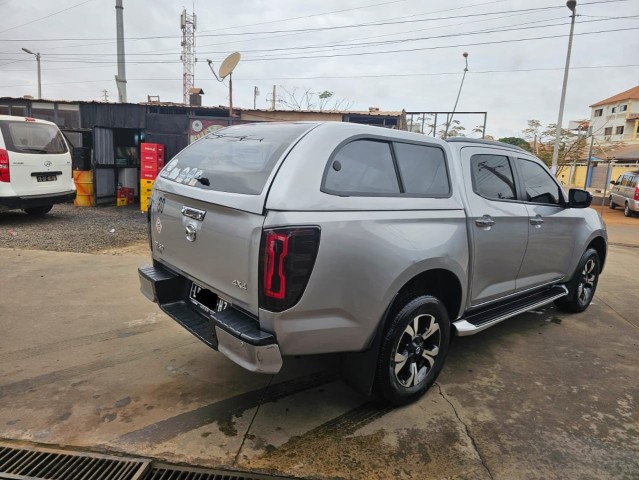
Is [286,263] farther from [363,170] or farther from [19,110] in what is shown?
[19,110]

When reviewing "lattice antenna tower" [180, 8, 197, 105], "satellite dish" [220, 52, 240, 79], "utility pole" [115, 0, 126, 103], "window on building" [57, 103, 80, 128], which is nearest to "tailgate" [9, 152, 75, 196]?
"satellite dish" [220, 52, 240, 79]

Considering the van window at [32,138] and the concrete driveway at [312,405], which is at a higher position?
the van window at [32,138]

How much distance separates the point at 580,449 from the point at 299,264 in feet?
6.55

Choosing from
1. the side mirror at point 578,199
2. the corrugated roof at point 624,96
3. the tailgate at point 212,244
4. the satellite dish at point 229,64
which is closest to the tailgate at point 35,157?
the satellite dish at point 229,64

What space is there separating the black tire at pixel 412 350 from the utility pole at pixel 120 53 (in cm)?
1422

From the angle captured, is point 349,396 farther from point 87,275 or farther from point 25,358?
point 87,275

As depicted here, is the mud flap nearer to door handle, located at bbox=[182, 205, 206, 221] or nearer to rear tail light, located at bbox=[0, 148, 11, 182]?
door handle, located at bbox=[182, 205, 206, 221]

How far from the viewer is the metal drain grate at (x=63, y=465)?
2232mm

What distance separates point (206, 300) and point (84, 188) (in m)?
10.7

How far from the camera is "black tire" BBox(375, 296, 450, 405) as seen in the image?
8.78 ft

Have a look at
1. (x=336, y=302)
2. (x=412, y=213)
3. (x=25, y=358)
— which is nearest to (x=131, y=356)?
(x=25, y=358)

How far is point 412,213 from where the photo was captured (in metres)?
2.72

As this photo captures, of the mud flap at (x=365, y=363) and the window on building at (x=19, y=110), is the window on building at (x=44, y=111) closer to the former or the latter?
the window on building at (x=19, y=110)

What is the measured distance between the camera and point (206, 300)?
2.82 m
